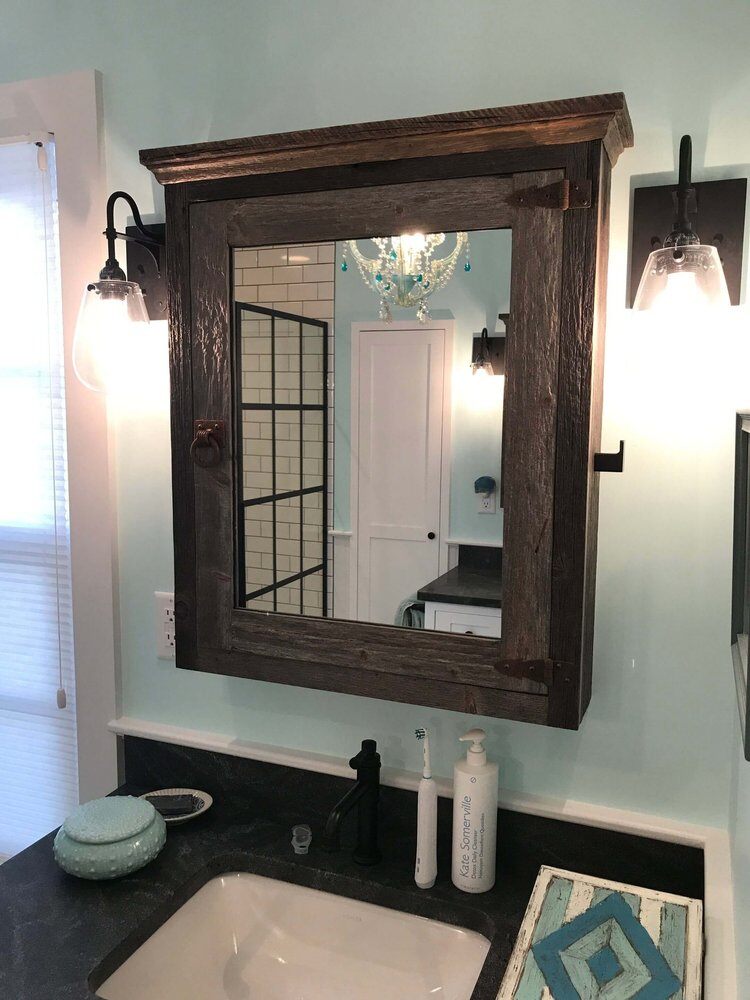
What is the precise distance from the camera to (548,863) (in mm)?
1177

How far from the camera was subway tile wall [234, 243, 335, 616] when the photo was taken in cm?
112

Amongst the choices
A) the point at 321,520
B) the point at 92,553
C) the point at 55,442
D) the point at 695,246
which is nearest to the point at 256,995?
the point at 321,520

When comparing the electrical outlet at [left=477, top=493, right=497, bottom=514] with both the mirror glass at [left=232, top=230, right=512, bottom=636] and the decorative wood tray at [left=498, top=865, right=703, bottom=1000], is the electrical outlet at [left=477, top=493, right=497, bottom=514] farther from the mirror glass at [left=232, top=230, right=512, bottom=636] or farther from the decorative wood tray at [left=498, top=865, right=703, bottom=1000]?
the decorative wood tray at [left=498, top=865, right=703, bottom=1000]

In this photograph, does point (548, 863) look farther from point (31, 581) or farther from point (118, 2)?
point (118, 2)

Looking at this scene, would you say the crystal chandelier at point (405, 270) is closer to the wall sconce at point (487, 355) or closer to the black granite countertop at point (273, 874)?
the wall sconce at point (487, 355)

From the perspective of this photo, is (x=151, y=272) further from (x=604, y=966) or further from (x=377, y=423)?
(x=604, y=966)

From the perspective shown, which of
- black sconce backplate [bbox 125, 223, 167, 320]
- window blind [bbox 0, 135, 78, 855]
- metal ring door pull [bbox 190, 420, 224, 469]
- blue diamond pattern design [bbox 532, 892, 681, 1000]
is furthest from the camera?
window blind [bbox 0, 135, 78, 855]

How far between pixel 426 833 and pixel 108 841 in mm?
446

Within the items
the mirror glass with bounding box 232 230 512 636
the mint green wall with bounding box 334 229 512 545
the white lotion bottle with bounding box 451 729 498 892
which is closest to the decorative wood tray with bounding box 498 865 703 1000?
the white lotion bottle with bounding box 451 729 498 892

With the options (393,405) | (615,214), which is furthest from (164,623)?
(615,214)

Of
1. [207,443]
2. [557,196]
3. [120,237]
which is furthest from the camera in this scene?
[120,237]

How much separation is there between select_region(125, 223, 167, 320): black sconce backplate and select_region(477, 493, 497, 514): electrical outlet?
635 mm

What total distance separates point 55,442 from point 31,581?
270 millimetres

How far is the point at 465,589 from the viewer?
3.59ft
